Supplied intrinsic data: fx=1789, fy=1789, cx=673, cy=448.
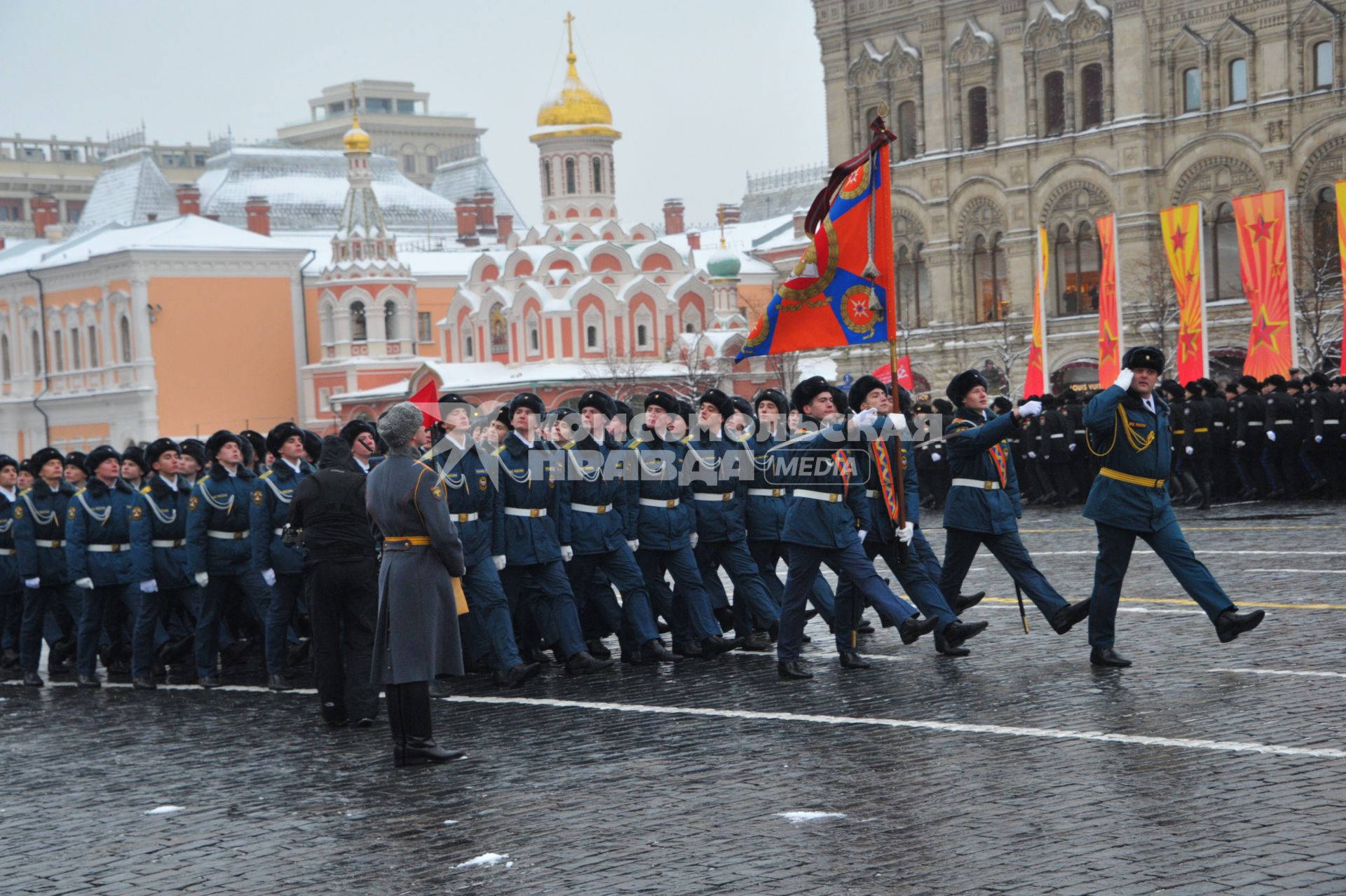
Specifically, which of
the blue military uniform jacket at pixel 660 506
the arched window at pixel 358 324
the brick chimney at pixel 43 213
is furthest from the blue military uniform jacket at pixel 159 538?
the brick chimney at pixel 43 213

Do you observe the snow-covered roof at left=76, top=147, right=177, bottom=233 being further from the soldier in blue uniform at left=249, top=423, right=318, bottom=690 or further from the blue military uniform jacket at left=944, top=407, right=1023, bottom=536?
the blue military uniform jacket at left=944, top=407, right=1023, bottom=536

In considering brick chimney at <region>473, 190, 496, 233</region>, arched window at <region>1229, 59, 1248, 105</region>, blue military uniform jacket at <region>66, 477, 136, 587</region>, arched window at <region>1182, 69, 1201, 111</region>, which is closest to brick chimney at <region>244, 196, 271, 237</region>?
brick chimney at <region>473, 190, 496, 233</region>

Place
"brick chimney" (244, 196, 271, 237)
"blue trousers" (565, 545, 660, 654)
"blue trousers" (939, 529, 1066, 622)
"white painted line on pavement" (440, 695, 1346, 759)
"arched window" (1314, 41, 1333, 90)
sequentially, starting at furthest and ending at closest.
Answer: "brick chimney" (244, 196, 271, 237) < "arched window" (1314, 41, 1333, 90) < "blue trousers" (565, 545, 660, 654) < "blue trousers" (939, 529, 1066, 622) < "white painted line on pavement" (440, 695, 1346, 759)

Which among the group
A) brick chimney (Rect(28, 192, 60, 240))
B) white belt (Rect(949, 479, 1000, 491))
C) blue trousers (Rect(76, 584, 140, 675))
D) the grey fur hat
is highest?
brick chimney (Rect(28, 192, 60, 240))

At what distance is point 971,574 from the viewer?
52.5ft

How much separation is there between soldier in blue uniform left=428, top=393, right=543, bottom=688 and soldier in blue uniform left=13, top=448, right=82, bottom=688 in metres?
3.48

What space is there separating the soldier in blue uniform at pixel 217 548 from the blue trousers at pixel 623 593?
2.16 metres

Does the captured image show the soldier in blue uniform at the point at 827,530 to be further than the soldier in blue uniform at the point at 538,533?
No

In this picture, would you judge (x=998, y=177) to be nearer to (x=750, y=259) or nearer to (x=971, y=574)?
(x=750, y=259)

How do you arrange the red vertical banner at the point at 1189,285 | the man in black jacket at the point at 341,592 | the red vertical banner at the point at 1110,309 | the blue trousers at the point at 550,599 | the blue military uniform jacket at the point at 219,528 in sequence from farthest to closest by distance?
1. the red vertical banner at the point at 1110,309
2. the red vertical banner at the point at 1189,285
3. the blue military uniform jacket at the point at 219,528
4. the blue trousers at the point at 550,599
5. the man in black jacket at the point at 341,592

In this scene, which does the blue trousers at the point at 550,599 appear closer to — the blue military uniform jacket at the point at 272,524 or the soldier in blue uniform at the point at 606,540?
the soldier in blue uniform at the point at 606,540

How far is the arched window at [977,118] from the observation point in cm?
4703

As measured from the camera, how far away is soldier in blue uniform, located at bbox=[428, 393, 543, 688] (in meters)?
11.0

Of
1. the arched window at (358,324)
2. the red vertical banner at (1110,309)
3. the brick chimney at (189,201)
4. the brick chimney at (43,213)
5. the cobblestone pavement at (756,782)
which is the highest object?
the brick chimney at (43,213)
